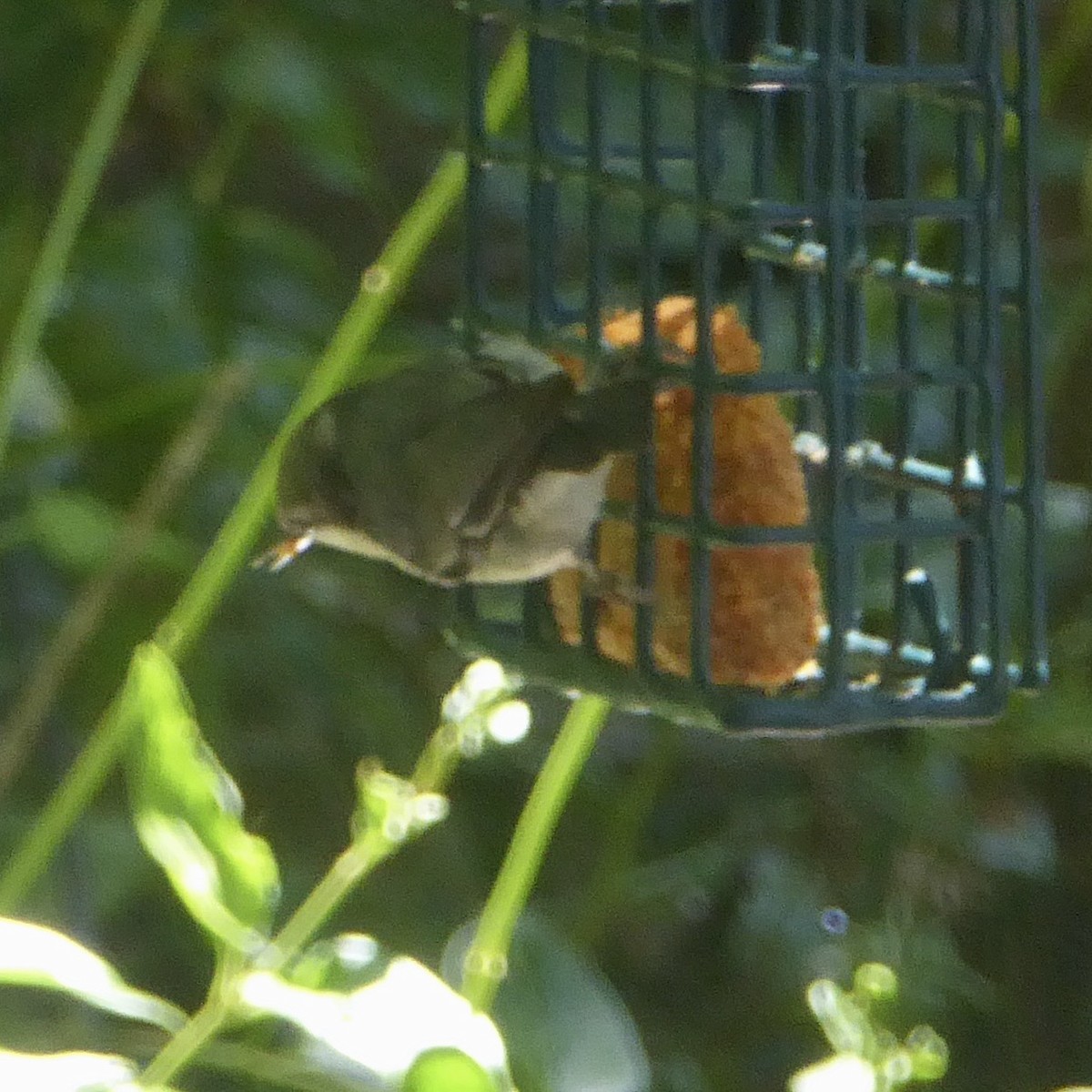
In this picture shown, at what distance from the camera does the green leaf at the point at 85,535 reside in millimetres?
1300

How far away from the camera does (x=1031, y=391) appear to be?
0.98m

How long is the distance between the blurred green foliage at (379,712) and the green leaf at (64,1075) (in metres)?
0.30

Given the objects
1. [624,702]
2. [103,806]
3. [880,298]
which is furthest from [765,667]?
[103,806]

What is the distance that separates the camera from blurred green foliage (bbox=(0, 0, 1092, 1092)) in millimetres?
Answer: 1426

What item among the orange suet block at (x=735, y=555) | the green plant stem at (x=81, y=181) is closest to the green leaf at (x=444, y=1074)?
the orange suet block at (x=735, y=555)

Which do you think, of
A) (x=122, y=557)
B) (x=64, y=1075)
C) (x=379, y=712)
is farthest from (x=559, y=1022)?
→ (x=379, y=712)

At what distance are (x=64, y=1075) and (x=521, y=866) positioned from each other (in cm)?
30

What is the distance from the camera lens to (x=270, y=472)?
1.05m

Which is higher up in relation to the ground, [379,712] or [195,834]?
[195,834]

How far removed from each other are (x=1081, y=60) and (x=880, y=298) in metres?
0.69

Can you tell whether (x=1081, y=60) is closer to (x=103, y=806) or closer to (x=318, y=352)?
(x=318, y=352)

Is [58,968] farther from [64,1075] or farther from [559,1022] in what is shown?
[559,1022]

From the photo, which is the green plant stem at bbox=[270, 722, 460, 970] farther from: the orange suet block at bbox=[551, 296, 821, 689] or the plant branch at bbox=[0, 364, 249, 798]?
the plant branch at bbox=[0, 364, 249, 798]

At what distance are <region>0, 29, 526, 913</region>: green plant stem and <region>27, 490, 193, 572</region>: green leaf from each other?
0.73ft
